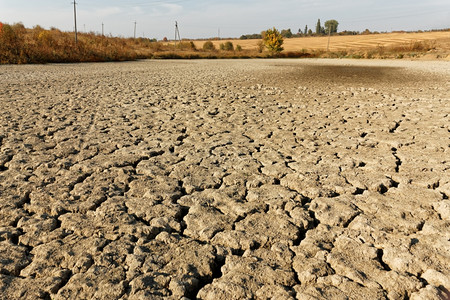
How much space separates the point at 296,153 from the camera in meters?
3.16

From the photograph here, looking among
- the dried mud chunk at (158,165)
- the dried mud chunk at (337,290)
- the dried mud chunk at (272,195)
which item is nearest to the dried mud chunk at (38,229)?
the dried mud chunk at (158,165)

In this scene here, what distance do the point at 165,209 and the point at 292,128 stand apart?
2.38 metres

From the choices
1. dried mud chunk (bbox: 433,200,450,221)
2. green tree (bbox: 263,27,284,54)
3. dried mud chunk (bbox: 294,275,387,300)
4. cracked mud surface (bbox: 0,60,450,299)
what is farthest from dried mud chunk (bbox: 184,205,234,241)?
green tree (bbox: 263,27,284,54)

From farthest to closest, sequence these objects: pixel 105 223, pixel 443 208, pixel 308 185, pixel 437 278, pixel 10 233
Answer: pixel 308 185, pixel 443 208, pixel 105 223, pixel 10 233, pixel 437 278

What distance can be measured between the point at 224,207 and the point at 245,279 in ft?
2.28

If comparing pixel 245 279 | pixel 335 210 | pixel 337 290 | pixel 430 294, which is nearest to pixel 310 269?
pixel 337 290

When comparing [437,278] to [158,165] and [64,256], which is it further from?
[158,165]

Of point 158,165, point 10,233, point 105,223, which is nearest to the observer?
point 10,233

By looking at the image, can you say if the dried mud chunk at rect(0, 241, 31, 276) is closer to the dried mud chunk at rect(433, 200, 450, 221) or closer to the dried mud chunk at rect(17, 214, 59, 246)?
the dried mud chunk at rect(17, 214, 59, 246)

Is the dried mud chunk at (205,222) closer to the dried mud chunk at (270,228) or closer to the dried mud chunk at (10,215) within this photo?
the dried mud chunk at (270,228)

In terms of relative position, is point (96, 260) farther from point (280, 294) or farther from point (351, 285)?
point (351, 285)

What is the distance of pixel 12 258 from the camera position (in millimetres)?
1632

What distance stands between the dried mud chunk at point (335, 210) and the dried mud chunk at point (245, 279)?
570mm

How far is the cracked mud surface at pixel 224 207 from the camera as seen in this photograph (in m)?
1.49
